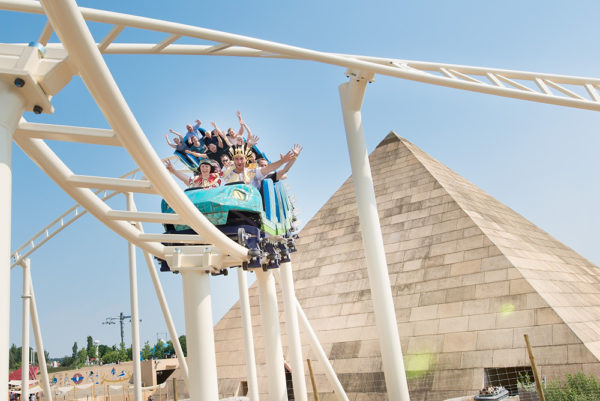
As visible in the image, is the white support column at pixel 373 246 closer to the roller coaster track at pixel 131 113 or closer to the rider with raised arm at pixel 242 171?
the roller coaster track at pixel 131 113

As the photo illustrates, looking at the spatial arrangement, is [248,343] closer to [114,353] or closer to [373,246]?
[373,246]

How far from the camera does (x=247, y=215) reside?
932 cm

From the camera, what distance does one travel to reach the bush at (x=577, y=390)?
12469mm

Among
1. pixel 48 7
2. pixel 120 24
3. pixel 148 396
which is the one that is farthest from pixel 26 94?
pixel 148 396

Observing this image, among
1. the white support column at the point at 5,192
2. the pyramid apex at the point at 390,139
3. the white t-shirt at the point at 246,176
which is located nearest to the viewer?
the white support column at the point at 5,192

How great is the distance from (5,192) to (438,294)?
52.3 ft

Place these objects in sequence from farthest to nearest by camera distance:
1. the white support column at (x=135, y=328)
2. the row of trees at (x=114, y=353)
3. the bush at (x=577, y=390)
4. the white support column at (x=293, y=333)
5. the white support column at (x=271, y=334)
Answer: the row of trees at (x=114, y=353), the white support column at (x=135, y=328), the white support column at (x=293, y=333), the bush at (x=577, y=390), the white support column at (x=271, y=334)

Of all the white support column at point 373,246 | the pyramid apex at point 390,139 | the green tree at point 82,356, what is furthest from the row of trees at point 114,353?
the white support column at point 373,246

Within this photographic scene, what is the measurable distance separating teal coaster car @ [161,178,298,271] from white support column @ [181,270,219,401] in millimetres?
1098

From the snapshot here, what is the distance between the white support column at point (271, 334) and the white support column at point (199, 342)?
3389mm

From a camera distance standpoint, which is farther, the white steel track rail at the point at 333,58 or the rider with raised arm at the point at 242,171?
the rider with raised arm at the point at 242,171

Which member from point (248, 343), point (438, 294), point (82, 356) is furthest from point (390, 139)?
point (82, 356)

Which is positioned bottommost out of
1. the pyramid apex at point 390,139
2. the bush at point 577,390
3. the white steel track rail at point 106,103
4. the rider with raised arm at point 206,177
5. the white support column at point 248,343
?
the bush at point 577,390

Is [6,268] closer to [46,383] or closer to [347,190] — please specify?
[46,383]
